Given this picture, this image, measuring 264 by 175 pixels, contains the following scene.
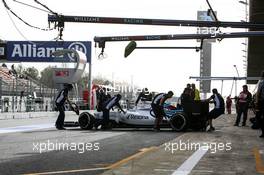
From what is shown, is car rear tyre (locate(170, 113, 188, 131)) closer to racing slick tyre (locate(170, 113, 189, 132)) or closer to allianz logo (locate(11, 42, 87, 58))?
racing slick tyre (locate(170, 113, 189, 132))

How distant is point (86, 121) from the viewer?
18984mm

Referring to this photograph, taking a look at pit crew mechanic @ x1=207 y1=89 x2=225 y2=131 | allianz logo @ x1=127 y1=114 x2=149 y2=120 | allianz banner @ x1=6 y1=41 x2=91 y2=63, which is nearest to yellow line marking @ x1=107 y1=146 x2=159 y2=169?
allianz logo @ x1=127 y1=114 x2=149 y2=120

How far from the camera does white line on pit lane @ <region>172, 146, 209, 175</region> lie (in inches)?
348

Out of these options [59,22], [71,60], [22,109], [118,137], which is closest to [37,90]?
[71,60]

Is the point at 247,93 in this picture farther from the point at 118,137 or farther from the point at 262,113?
the point at 118,137

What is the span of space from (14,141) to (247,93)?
10.9 m

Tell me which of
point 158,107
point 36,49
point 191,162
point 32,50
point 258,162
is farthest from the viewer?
point 32,50

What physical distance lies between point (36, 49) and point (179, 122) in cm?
3679

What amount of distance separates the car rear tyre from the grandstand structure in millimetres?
16826

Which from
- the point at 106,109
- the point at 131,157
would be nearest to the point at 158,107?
the point at 106,109

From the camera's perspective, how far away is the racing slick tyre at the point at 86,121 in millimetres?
18906

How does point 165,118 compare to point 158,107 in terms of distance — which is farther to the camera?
point 165,118

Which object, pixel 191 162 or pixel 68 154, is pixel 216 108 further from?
pixel 191 162

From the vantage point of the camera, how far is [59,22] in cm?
1978
